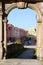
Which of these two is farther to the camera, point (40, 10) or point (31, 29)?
point (31, 29)

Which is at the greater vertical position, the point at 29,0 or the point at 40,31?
the point at 29,0

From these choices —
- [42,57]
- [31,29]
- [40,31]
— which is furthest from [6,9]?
[31,29]

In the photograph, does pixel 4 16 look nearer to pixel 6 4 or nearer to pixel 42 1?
pixel 6 4

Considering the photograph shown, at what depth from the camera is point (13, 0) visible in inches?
611

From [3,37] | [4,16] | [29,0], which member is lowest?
[3,37]

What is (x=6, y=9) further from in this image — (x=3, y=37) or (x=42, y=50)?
(x=42, y=50)

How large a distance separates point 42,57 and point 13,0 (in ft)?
13.6

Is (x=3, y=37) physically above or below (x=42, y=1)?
below

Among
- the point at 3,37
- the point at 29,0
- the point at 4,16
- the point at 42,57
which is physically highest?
the point at 29,0

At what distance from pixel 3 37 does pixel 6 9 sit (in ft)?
6.19

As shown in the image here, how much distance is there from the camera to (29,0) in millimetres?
15453

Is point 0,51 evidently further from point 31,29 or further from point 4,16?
point 31,29

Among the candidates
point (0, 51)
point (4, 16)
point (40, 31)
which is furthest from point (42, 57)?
point (4, 16)

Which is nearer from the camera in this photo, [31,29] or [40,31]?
[40,31]
